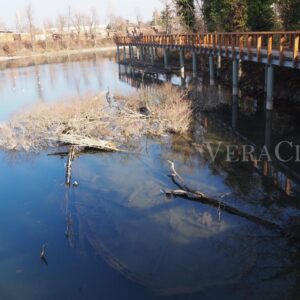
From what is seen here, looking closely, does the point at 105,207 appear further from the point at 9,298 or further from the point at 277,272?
the point at 277,272

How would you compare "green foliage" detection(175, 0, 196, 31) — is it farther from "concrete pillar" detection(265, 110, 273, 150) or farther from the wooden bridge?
"concrete pillar" detection(265, 110, 273, 150)

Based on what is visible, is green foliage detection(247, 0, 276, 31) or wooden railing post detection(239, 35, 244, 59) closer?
wooden railing post detection(239, 35, 244, 59)

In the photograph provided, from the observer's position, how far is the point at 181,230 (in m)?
10.2

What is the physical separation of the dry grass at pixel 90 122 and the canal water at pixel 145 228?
1224 mm

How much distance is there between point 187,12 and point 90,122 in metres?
29.7

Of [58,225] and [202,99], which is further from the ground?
[202,99]

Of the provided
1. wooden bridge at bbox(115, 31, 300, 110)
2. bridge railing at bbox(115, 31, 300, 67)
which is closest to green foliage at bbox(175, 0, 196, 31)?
bridge railing at bbox(115, 31, 300, 67)

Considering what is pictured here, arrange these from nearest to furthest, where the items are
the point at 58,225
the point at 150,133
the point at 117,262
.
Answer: the point at 117,262 < the point at 58,225 < the point at 150,133

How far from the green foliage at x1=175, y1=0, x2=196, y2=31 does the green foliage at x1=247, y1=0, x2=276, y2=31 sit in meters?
16.0

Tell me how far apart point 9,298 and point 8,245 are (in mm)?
2158

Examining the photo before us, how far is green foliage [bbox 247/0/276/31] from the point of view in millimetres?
28056

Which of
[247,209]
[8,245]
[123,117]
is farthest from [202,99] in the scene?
[8,245]

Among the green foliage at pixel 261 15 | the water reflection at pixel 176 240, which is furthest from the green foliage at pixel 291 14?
the water reflection at pixel 176 240

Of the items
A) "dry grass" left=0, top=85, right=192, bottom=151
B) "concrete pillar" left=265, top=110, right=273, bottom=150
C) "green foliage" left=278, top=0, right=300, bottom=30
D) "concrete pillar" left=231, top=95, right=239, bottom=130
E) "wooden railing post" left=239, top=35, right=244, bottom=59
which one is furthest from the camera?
"green foliage" left=278, top=0, right=300, bottom=30
